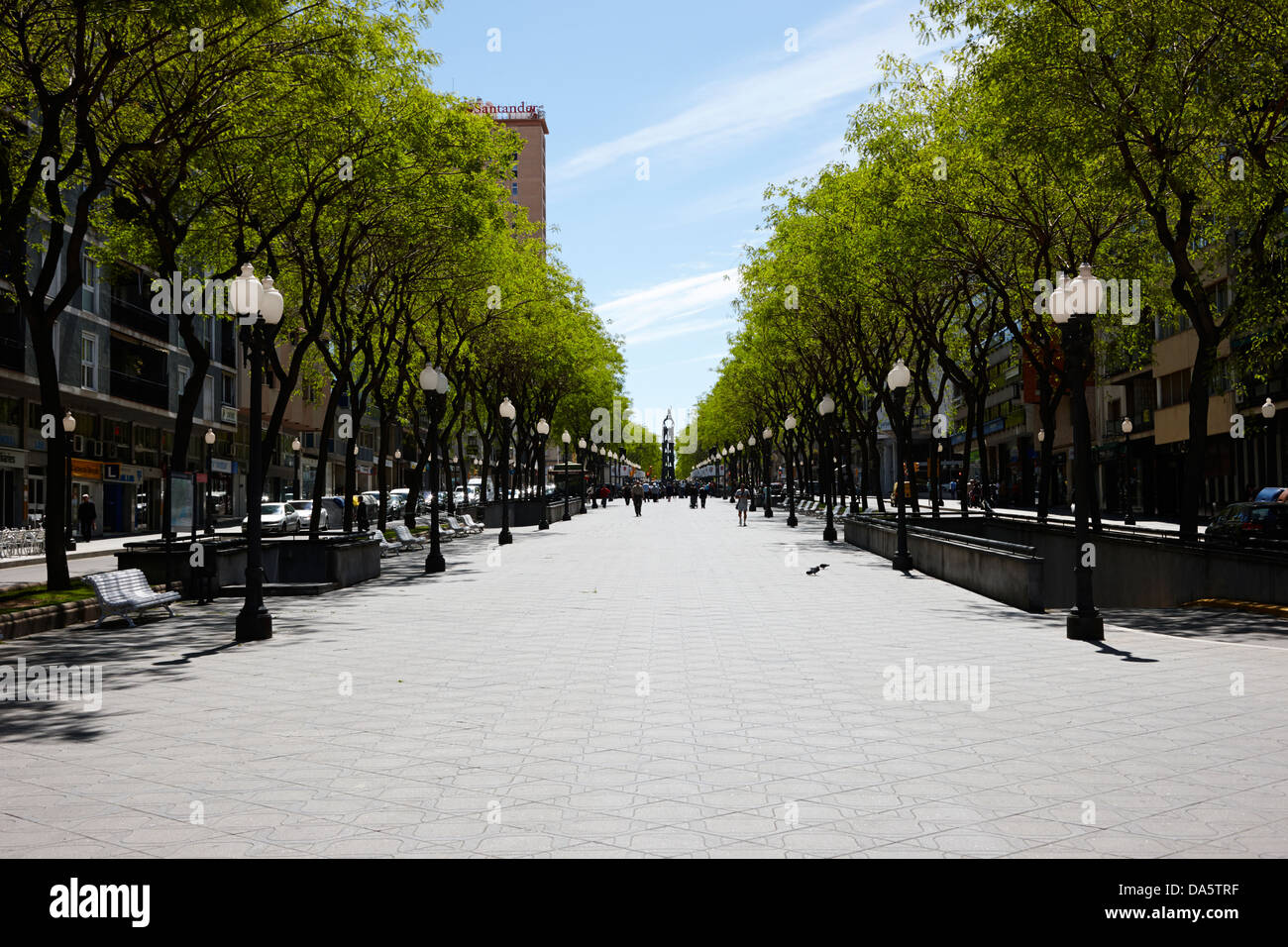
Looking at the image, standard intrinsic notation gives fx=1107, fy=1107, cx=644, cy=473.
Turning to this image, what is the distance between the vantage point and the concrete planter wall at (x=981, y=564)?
625 inches

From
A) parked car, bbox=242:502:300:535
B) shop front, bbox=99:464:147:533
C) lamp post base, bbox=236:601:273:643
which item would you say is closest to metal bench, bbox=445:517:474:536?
parked car, bbox=242:502:300:535

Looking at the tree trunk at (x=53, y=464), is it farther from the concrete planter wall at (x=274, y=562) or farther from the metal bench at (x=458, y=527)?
the metal bench at (x=458, y=527)

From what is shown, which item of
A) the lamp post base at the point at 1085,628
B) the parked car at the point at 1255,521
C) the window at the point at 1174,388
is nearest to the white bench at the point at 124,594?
the lamp post base at the point at 1085,628

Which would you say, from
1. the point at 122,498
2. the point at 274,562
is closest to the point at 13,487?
the point at 122,498

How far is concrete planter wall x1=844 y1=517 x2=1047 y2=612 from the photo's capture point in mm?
15868

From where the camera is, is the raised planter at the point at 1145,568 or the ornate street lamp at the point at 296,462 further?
the ornate street lamp at the point at 296,462

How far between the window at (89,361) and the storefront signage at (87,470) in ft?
9.57

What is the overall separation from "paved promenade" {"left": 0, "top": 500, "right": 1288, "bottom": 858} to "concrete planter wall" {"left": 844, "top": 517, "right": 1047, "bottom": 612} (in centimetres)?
131

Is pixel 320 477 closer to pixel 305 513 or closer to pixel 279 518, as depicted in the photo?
pixel 279 518

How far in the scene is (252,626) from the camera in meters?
13.5

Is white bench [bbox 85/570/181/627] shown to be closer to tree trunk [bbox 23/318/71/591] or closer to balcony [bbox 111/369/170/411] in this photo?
tree trunk [bbox 23/318/71/591]

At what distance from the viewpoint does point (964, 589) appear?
1931 centimetres

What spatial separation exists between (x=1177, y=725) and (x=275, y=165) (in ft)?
61.4
